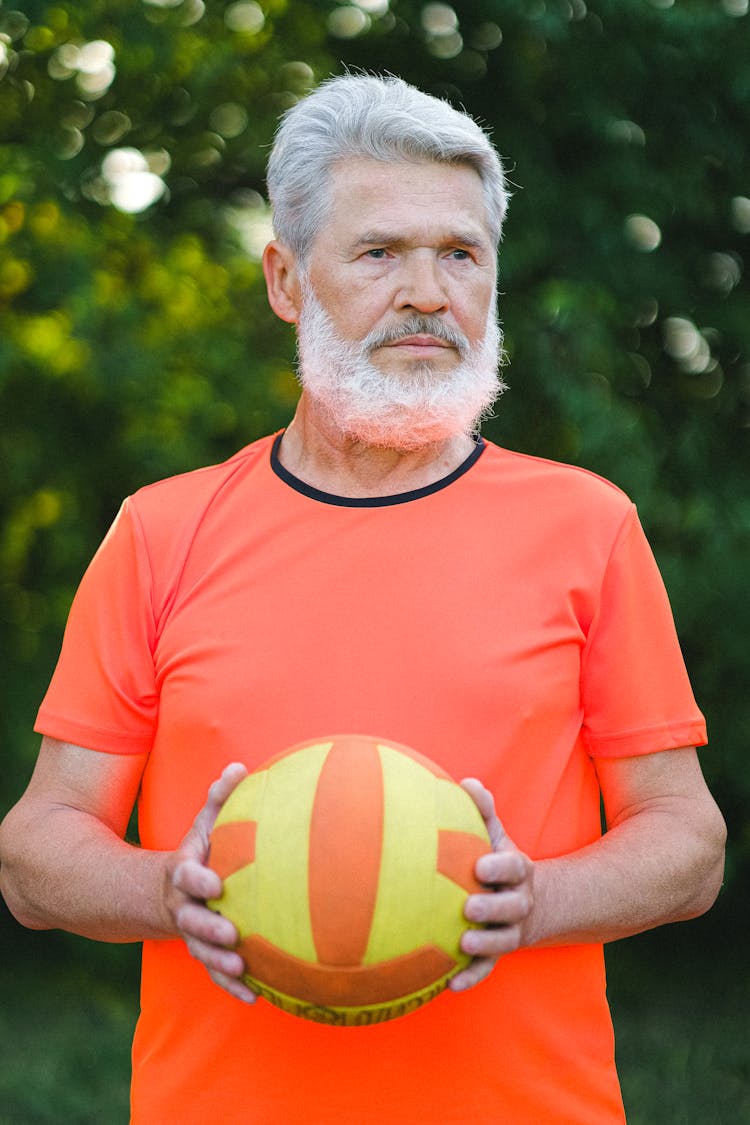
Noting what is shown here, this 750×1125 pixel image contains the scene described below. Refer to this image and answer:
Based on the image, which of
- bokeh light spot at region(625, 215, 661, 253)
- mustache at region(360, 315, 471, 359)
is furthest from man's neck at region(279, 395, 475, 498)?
bokeh light spot at region(625, 215, 661, 253)

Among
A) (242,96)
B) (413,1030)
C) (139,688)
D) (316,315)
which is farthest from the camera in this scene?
(242,96)

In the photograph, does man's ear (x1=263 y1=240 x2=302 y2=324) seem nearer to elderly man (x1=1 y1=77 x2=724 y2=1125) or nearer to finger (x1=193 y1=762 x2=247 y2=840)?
elderly man (x1=1 y1=77 x2=724 y2=1125)

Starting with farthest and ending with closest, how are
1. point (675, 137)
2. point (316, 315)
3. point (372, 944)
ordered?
point (675, 137), point (316, 315), point (372, 944)

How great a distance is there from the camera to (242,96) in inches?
218

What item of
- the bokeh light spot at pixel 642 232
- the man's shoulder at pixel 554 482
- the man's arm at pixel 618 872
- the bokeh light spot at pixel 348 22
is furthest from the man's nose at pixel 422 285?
the bokeh light spot at pixel 348 22

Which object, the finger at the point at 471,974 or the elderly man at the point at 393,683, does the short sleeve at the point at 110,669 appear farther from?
the finger at the point at 471,974

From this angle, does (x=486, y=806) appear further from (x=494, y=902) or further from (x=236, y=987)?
(x=236, y=987)

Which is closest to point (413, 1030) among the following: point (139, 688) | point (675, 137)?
point (139, 688)

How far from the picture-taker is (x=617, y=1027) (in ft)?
19.3

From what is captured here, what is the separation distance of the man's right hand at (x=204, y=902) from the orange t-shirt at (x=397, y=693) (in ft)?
0.72

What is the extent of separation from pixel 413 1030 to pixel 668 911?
1.44 feet

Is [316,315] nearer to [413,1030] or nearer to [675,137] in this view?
[413,1030]

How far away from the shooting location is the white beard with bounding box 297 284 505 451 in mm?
2463

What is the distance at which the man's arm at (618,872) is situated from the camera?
6.27 feet
